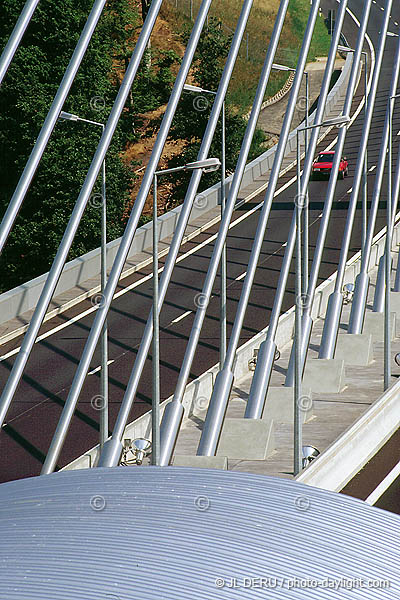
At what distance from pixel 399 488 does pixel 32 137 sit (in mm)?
28746

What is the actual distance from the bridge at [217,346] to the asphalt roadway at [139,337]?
8cm

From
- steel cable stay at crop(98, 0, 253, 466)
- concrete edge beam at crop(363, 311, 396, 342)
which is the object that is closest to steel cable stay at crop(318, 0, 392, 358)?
concrete edge beam at crop(363, 311, 396, 342)

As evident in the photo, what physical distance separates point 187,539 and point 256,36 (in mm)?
78030

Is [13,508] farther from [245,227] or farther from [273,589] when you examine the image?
[245,227]

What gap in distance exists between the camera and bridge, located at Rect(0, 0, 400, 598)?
18953mm

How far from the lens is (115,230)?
4872 centimetres

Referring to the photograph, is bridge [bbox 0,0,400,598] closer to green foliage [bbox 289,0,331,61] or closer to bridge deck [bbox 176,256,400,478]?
bridge deck [bbox 176,256,400,478]

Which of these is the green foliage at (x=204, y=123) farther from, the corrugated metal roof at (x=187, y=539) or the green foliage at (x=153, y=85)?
the corrugated metal roof at (x=187, y=539)

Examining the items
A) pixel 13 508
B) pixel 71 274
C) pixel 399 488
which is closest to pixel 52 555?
pixel 13 508

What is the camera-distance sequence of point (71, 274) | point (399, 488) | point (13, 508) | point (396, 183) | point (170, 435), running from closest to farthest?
point (13, 508) < point (170, 435) < point (399, 488) < point (396, 183) < point (71, 274)

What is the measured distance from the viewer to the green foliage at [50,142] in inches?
1816

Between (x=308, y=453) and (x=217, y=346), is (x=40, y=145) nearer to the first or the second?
(x=308, y=453)

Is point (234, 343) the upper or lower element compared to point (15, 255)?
lower

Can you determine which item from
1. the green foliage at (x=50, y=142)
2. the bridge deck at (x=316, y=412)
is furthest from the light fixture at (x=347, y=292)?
the green foliage at (x=50, y=142)
